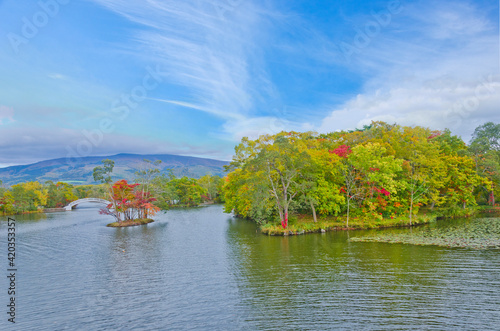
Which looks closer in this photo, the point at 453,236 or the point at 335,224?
the point at 453,236

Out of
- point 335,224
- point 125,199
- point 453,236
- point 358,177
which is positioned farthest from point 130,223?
point 453,236

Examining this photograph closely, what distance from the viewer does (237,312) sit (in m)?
13.6

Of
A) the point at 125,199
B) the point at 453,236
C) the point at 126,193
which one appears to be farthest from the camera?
the point at 126,193

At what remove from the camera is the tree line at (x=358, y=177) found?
35938 millimetres

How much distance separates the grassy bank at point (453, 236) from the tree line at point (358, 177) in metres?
5.53

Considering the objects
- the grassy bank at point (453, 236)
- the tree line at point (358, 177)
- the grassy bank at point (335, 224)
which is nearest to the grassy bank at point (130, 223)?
the tree line at point (358, 177)

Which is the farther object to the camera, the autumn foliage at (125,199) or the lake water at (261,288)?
the autumn foliage at (125,199)

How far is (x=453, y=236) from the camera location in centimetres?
2808

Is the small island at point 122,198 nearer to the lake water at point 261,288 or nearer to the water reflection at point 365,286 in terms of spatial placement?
the lake water at point 261,288

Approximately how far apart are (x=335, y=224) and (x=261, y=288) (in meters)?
22.8

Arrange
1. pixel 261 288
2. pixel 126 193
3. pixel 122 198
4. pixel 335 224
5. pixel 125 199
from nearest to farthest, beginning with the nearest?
pixel 261 288 → pixel 335 224 → pixel 125 199 → pixel 122 198 → pixel 126 193

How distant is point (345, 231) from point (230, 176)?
80.3ft

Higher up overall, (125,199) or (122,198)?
(122,198)

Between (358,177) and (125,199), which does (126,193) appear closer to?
(125,199)
